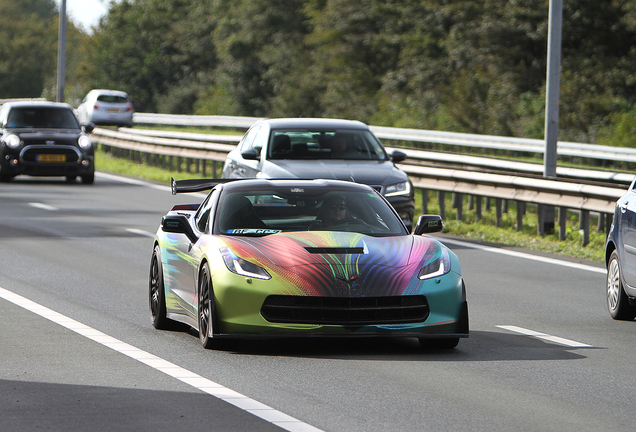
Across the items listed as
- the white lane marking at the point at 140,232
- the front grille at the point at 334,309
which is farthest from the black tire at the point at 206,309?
the white lane marking at the point at 140,232

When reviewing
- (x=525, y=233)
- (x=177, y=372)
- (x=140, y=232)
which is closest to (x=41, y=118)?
(x=140, y=232)

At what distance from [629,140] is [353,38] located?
2520 cm

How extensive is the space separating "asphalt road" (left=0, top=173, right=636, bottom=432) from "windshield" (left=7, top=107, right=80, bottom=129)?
14.7 meters

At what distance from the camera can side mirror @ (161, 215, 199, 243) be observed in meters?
9.41

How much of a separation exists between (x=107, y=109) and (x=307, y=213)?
48193 millimetres

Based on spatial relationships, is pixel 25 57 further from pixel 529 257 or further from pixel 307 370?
pixel 307 370

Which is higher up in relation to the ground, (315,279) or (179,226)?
(179,226)

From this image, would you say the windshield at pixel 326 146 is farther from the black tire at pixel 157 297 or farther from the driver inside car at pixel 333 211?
the driver inside car at pixel 333 211

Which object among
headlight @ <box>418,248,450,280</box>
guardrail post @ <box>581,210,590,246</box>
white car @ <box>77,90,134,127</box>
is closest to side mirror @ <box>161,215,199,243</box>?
headlight @ <box>418,248,450,280</box>

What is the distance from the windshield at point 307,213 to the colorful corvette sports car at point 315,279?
0.04 ft

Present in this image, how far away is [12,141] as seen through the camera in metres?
26.8

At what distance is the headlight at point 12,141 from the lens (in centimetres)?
2683

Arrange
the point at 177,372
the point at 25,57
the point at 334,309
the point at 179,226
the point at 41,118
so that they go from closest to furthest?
the point at 177,372, the point at 334,309, the point at 179,226, the point at 41,118, the point at 25,57

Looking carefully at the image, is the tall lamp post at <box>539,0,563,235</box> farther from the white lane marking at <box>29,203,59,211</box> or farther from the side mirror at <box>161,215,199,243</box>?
the side mirror at <box>161,215,199,243</box>
